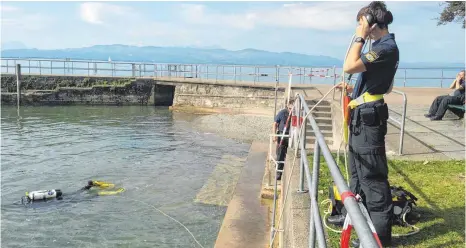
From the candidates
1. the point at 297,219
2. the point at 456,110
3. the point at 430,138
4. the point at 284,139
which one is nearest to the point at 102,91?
the point at 284,139

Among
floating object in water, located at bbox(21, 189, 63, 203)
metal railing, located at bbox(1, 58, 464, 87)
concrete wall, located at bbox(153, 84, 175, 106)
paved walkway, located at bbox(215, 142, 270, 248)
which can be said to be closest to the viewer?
paved walkway, located at bbox(215, 142, 270, 248)

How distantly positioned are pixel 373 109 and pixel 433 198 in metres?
2.44

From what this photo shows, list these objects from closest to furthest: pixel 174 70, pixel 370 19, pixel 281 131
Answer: pixel 370 19 < pixel 281 131 < pixel 174 70

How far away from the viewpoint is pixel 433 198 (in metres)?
5.15

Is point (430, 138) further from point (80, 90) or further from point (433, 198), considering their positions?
point (80, 90)

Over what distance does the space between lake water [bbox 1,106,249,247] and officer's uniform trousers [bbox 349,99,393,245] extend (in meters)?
4.94

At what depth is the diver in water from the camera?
10047 millimetres

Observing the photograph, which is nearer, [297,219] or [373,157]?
[373,157]

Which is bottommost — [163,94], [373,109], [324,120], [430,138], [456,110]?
[324,120]

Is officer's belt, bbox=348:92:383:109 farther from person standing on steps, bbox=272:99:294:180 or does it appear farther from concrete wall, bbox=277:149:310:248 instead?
person standing on steps, bbox=272:99:294:180

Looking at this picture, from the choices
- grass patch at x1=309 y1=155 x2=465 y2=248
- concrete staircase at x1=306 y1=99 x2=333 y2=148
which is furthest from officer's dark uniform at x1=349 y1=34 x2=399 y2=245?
concrete staircase at x1=306 y1=99 x2=333 y2=148

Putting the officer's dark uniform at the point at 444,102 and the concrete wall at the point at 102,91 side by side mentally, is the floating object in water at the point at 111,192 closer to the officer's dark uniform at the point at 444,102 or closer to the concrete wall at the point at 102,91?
the officer's dark uniform at the point at 444,102

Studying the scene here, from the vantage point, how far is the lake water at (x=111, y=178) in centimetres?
838

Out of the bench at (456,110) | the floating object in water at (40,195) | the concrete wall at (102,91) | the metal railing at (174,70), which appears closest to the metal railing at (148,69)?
the metal railing at (174,70)
